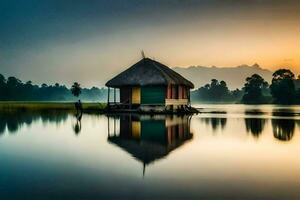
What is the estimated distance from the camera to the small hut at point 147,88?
142 feet

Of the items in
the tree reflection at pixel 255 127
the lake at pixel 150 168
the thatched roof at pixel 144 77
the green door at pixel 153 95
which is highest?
the thatched roof at pixel 144 77

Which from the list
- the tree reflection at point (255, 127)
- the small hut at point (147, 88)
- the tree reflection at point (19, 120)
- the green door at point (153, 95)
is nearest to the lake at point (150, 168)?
the tree reflection at point (255, 127)

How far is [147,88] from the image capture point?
44.0 metres

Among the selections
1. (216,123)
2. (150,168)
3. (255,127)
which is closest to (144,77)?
(216,123)

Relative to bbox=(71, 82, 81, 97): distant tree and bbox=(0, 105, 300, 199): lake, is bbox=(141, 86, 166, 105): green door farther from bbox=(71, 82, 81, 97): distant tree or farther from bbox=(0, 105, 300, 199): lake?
bbox=(71, 82, 81, 97): distant tree

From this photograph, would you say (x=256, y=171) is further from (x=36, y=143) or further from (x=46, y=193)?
(x=36, y=143)

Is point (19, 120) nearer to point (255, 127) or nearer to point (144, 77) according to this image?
point (144, 77)

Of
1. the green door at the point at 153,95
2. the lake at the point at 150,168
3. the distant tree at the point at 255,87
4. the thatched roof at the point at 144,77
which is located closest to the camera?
the lake at the point at 150,168

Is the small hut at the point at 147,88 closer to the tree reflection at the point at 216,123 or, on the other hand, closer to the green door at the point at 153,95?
the green door at the point at 153,95

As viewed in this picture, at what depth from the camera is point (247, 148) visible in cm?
1564

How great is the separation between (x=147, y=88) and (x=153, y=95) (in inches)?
41.3

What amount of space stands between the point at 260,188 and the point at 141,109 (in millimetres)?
35144

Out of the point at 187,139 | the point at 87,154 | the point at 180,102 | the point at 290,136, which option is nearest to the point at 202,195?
the point at 87,154

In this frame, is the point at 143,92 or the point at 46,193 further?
the point at 143,92
